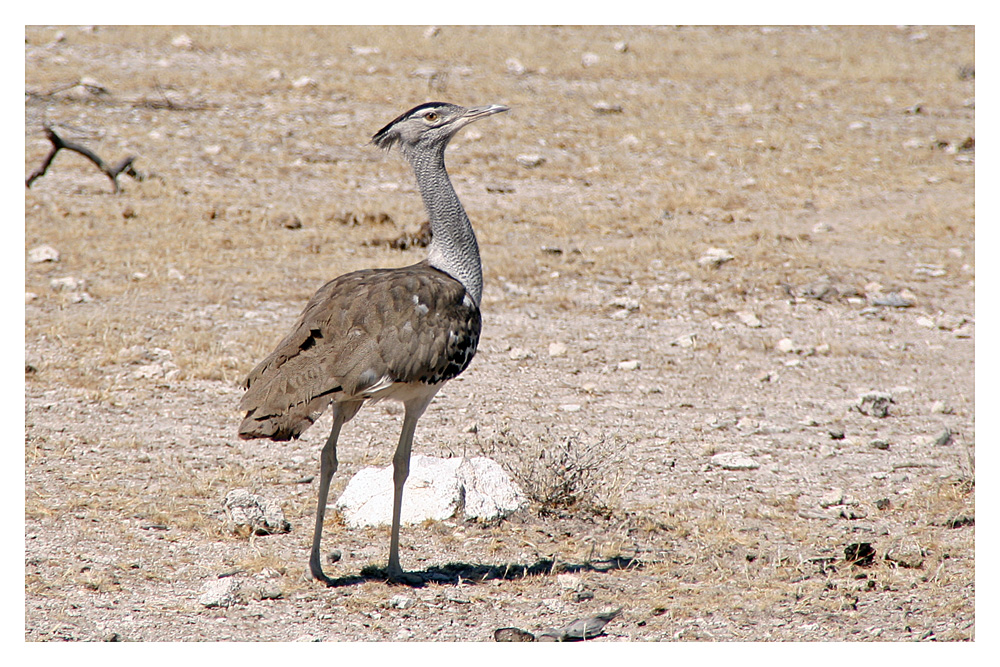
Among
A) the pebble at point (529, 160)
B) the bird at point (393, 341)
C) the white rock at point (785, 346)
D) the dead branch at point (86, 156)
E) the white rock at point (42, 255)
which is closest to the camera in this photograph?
the bird at point (393, 341)

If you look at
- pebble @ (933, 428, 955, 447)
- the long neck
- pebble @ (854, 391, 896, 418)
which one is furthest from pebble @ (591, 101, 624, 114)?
the long neck

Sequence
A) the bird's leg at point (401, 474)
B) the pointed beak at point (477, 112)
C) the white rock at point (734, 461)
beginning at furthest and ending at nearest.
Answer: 1. the white rock at point (734, 461)
2. the pointed beak at point (477, 112)
3. the bird's leg at point (401, 474)

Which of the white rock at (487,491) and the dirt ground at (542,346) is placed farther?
the white rock at (487,491)

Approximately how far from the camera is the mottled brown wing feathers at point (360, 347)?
4121 millimetres

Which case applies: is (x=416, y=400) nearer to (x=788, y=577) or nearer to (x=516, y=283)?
(x=788, y=577)

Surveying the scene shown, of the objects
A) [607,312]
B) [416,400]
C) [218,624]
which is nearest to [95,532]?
[218,624]

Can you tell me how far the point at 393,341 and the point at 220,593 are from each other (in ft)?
3.89

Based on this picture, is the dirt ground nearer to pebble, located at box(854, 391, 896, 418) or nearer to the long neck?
pebble, located at box(854, 391, 896, 418)

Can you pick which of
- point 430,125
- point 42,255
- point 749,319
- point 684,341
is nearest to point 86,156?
point 42,255

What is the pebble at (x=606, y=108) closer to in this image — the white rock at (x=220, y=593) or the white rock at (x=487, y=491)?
the white rock at (x=487, y=491)

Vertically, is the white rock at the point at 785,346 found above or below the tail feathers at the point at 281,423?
below

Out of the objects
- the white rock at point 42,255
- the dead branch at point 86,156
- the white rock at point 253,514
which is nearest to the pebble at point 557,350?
the white rock at point 253,514

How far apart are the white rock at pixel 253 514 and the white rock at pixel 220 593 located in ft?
2.00

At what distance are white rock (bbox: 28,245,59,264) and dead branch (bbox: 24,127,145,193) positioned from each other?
2042 mm
